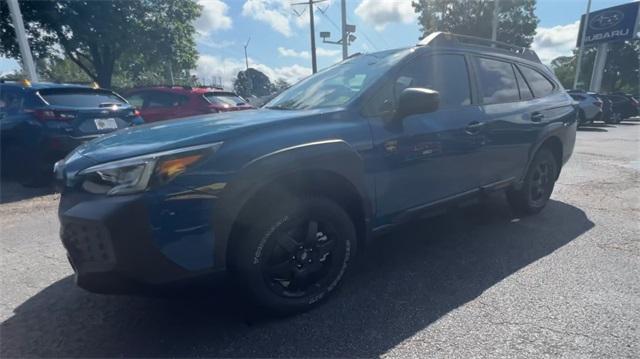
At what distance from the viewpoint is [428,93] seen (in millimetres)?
2496

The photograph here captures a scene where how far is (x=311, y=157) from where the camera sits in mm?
2238

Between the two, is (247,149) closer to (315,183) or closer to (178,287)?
(315,183)

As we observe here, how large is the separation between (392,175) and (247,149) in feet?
3.62

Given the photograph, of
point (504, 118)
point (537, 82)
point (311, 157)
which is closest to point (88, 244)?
point (311, 157)

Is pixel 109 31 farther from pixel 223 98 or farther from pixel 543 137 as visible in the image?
pixel 543 137

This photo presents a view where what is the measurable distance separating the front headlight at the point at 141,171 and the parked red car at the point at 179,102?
5955mm

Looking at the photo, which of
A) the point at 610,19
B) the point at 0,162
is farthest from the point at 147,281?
the point at 610,19

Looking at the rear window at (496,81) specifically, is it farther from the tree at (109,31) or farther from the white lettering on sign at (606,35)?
the white lettering on sign at (606,35)

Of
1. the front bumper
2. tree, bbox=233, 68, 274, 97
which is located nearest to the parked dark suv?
the front bumper

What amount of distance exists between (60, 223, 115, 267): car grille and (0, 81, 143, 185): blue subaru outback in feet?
12.8

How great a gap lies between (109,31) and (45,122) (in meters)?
17.7

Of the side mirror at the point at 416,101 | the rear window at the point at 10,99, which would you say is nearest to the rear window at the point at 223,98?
the rear window at the point at 10,99

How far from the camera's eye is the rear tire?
13.2ft

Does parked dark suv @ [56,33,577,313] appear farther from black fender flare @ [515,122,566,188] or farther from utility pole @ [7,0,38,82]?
utility pole @ [7,0,38,82]
